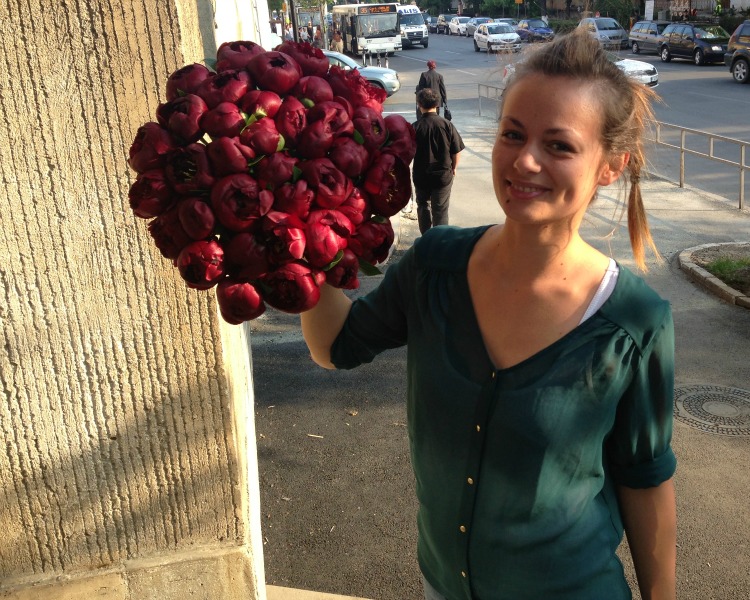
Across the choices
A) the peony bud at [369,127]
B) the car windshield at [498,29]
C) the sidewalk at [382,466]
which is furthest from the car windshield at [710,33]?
the peony bud at [369,127]

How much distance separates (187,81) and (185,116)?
4.7 inches

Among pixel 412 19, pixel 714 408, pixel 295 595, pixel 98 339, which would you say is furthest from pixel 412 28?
pixel 98 339

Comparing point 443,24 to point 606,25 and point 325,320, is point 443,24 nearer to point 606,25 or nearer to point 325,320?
point 606,25

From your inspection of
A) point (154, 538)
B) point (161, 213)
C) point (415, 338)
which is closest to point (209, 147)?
point (161, 213)

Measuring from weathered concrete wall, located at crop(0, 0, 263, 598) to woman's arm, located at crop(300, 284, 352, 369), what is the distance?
678 mm

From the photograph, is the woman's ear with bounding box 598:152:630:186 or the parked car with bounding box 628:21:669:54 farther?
the parked car with bounding box 628:21:669:54

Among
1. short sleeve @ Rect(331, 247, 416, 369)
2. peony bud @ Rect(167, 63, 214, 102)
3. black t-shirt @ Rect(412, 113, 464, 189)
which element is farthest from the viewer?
black t-shirt @ Rect(412, 113, 464, 189)

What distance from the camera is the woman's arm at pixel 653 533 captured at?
178 centimetres

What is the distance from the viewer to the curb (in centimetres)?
767

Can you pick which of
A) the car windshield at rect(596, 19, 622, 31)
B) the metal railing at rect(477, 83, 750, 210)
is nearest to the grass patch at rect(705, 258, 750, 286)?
the metal railing at rect(477, 83, 750, 210)

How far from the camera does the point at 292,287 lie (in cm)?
150

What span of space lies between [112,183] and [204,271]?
1.04m

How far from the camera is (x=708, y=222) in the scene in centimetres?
1066

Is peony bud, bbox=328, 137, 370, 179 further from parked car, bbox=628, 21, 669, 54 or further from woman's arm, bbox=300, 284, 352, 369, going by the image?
parked car, bbox=628, 21, 669, 54
